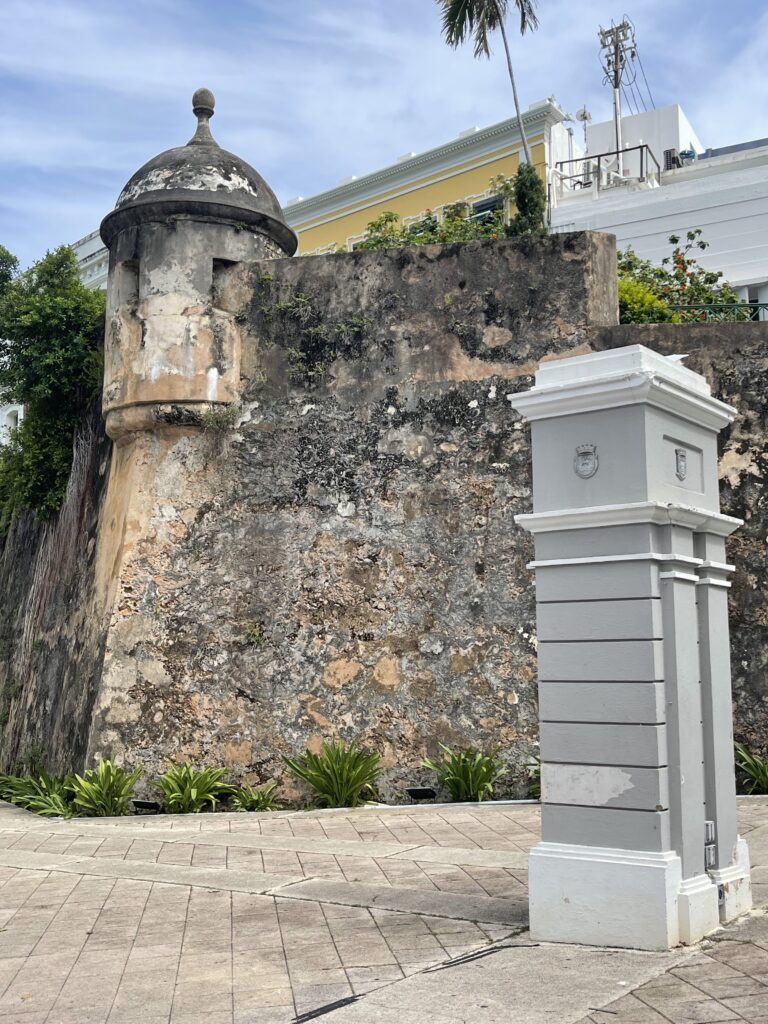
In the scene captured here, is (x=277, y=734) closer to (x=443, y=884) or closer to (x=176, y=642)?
(x=176, y=642)

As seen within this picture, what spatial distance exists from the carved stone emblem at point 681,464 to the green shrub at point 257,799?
4874 mm

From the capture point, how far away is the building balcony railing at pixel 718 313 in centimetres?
1033

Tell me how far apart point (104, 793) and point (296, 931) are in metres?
4.05

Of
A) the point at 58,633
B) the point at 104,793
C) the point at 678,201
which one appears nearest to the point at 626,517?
the point at 104,793

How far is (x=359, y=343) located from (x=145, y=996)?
6294mm

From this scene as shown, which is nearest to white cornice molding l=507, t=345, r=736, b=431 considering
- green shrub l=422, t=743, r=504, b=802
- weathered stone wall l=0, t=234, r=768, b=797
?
weathered stone wall l=0, t=234, r=768, b=797

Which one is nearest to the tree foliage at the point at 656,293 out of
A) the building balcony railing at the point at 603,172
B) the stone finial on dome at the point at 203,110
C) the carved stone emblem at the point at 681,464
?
the stone finial on dome at the point at 203,110

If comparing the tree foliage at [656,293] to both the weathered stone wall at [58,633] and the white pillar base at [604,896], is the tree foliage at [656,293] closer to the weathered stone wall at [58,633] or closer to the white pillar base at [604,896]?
the weathered stone wall at [58,633]

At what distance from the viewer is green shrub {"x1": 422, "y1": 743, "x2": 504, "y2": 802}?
27.9 feet

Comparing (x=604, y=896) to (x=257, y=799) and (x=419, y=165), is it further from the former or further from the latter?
(x=419, y=165)

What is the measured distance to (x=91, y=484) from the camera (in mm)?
10859

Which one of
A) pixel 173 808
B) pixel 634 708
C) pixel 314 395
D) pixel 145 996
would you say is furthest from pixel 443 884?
pixel 314 395

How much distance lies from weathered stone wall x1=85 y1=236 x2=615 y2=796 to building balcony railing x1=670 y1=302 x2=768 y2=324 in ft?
4.91

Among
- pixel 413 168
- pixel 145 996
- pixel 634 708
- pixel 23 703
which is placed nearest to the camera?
pixel 145 996
